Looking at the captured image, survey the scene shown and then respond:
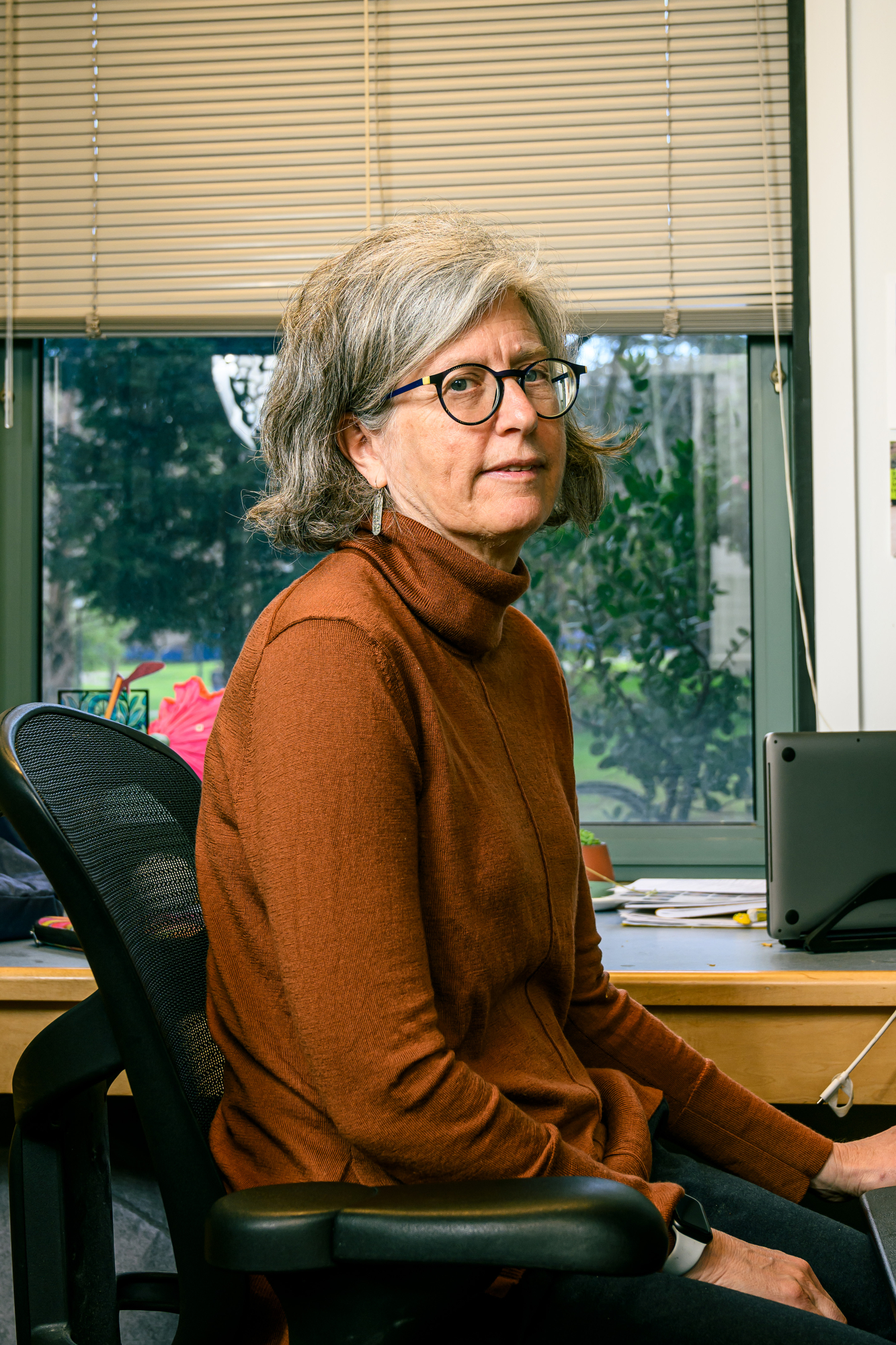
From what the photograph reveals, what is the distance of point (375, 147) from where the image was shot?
207 centimetres

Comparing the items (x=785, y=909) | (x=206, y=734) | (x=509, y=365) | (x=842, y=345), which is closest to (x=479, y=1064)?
(x=509, y=365)

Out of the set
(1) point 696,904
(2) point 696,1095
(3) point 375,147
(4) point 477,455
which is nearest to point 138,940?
(4) point 477,455

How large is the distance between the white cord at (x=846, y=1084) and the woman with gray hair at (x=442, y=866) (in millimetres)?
91

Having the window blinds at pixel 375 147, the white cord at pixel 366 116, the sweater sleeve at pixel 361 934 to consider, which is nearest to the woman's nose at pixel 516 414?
the sweater sleeve at pixel 361 934

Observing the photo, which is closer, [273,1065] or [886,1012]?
[273,1065]

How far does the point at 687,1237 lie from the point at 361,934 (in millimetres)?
398

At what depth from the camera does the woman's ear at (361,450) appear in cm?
103

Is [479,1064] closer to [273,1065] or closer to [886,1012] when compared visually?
[273,1065]

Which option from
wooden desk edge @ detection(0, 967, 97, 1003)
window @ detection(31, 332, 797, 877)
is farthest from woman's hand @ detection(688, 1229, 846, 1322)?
window @ detection(31, 332, 797, 877)

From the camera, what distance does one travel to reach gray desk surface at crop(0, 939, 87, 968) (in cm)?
142

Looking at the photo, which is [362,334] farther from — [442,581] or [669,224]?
[669,224]

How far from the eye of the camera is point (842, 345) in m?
1.94

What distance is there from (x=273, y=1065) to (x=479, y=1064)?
0.55 feet

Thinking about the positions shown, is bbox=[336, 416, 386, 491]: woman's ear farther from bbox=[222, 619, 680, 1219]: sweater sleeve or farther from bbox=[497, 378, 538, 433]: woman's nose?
bbox=[222, 619, 680, 1219]: sweater sleeve
